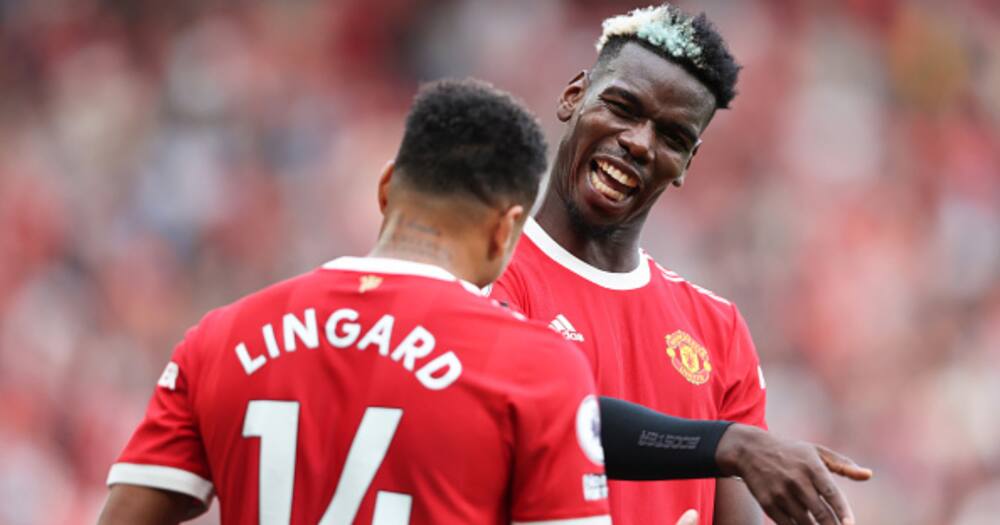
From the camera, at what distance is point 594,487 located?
102 inches

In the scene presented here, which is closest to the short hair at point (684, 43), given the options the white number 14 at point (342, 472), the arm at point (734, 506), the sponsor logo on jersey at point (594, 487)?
the arm at point (734, 506)

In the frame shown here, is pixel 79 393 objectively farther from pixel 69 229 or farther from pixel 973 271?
pixel 973 271

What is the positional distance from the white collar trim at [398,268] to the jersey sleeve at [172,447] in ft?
1.18

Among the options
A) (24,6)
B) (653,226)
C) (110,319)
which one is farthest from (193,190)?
(653,226)

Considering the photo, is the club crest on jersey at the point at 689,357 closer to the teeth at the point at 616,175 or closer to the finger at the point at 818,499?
the teeth at the point at 616,175

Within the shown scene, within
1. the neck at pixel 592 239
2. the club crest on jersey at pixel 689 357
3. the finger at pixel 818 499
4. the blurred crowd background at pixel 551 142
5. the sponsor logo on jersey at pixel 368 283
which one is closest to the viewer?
the sponsor logo on jersey at pixel 368 283

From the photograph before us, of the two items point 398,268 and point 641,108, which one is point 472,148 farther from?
point 641,108

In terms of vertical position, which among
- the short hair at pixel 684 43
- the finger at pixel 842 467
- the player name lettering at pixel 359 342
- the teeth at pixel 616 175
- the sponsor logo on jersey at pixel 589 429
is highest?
the short hair at pixel 684 43

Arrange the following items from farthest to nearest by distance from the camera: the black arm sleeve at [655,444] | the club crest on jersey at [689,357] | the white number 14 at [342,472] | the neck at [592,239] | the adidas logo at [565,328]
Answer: the neck at [592,239] → the club crest on jersey at [689,357] → the adidas logo at [565,328] → the black arm sleeve at [655,444] → the white number 14 at [342,472]

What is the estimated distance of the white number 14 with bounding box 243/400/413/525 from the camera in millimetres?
2500

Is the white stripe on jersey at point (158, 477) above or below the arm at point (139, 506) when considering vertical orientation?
above

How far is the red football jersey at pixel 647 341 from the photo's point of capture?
3.58 meters

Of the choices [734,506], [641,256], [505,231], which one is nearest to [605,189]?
[641,256]

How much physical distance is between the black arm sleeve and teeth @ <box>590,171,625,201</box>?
0.87 meters
